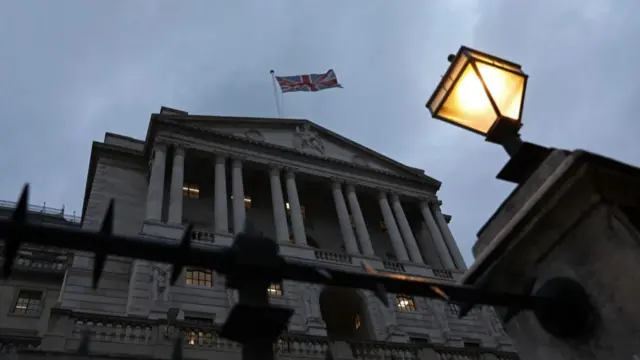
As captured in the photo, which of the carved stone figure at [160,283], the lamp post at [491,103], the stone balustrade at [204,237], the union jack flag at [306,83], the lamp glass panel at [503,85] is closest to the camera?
the lamp post at [491,103]

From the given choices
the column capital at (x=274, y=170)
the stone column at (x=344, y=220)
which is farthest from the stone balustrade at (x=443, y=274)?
the column capital at (x=274, y=170)

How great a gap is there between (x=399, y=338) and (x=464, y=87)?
80.3ft

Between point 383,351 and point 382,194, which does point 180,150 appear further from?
point 383,351

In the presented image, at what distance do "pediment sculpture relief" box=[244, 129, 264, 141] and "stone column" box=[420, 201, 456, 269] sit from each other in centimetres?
1553

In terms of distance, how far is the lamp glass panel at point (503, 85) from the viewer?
4949mm

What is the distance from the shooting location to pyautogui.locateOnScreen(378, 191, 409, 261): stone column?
1411 inches

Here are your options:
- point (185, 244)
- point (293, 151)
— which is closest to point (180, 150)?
point (293, 151)

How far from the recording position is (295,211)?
3438cm

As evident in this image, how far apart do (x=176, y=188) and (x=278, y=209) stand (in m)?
7.17

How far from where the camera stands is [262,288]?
3.49 metres

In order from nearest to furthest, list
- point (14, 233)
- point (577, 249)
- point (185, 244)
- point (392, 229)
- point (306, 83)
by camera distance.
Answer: point (14, 233), point (185, 244), point (577, 249), point (392, 229), point (306, 83)

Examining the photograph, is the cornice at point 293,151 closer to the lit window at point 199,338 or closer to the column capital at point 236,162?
the column capital at point 236,162

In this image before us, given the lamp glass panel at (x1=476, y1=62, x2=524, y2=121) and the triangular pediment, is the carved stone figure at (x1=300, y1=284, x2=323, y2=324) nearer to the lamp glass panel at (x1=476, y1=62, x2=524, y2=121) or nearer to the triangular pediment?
the triangular pediment

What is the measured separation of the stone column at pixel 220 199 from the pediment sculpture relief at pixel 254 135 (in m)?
3.98
